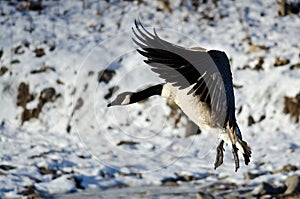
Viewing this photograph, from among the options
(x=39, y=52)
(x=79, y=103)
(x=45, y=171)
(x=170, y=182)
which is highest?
(x=39, y=52)

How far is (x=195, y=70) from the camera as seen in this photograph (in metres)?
4.05

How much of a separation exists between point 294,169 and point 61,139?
325cm

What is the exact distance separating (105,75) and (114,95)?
41cm

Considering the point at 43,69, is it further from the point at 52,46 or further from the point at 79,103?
the point at 79,103

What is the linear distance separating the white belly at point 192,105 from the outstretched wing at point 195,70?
0.05m

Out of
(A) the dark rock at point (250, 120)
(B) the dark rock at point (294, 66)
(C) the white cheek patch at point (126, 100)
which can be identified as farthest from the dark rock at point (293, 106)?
(C) the white cheek patch at point (126, 100)

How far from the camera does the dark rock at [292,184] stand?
643cm

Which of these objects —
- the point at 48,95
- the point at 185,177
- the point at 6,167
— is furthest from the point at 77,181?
the point at 48,95

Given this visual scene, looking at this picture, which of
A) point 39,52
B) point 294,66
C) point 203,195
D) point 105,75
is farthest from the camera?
point 39,52

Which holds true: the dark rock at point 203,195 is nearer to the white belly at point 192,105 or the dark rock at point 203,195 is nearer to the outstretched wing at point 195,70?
the white belly at point 192,105

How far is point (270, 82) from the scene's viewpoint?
8.66 meters

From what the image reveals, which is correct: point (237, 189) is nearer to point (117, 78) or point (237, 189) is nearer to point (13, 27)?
point (117, 78)

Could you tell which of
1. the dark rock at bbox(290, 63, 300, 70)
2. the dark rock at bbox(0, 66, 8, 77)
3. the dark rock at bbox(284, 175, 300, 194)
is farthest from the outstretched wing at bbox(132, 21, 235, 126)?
the dark rock at bbox(0, 66, 8, 77)

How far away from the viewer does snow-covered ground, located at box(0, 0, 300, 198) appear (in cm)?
746
